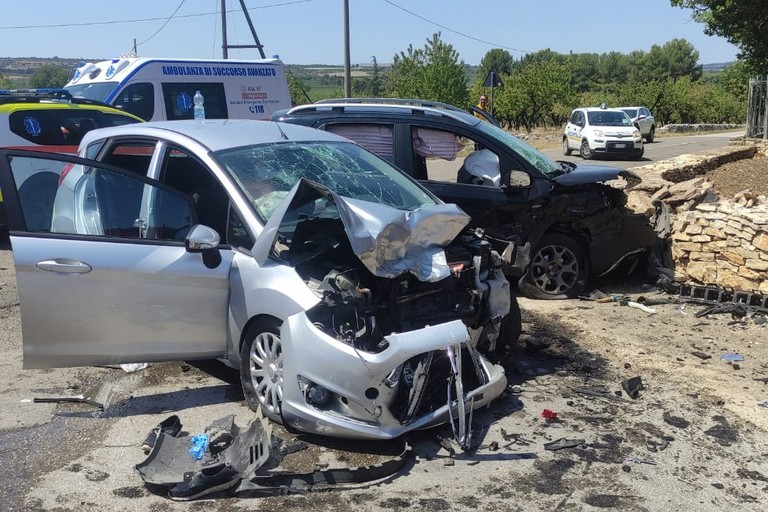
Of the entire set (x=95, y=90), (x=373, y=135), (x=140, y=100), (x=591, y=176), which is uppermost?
(x=95, y=90)

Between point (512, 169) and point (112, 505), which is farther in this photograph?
point (512, 169)

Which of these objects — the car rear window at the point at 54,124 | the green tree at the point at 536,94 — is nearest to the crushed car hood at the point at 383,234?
the car rear window at the point at 54,124

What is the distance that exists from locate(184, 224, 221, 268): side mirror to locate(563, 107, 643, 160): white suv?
73.8 ft

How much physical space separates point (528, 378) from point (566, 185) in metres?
2.57

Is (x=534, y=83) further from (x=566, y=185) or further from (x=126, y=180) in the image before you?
(x=126, y=180)

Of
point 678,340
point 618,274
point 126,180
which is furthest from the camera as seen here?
point 618,274

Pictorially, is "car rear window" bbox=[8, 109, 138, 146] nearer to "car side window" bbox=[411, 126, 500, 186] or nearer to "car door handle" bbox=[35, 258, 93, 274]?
"car side window" bbox=[411, 126, 500, 186]

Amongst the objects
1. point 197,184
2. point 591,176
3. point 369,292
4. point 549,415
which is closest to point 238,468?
point 369,292

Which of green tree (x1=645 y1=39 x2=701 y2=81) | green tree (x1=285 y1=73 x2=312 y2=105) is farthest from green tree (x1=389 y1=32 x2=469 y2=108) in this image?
green tree (x1=645 y1=39 x2=701 y2=81)

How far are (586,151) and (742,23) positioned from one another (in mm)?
11996

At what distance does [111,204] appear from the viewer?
491 centimetres

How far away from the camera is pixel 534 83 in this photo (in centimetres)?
4934

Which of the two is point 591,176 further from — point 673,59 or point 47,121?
point 673,59

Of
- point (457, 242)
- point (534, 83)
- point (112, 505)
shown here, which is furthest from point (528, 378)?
point (534, 83)
